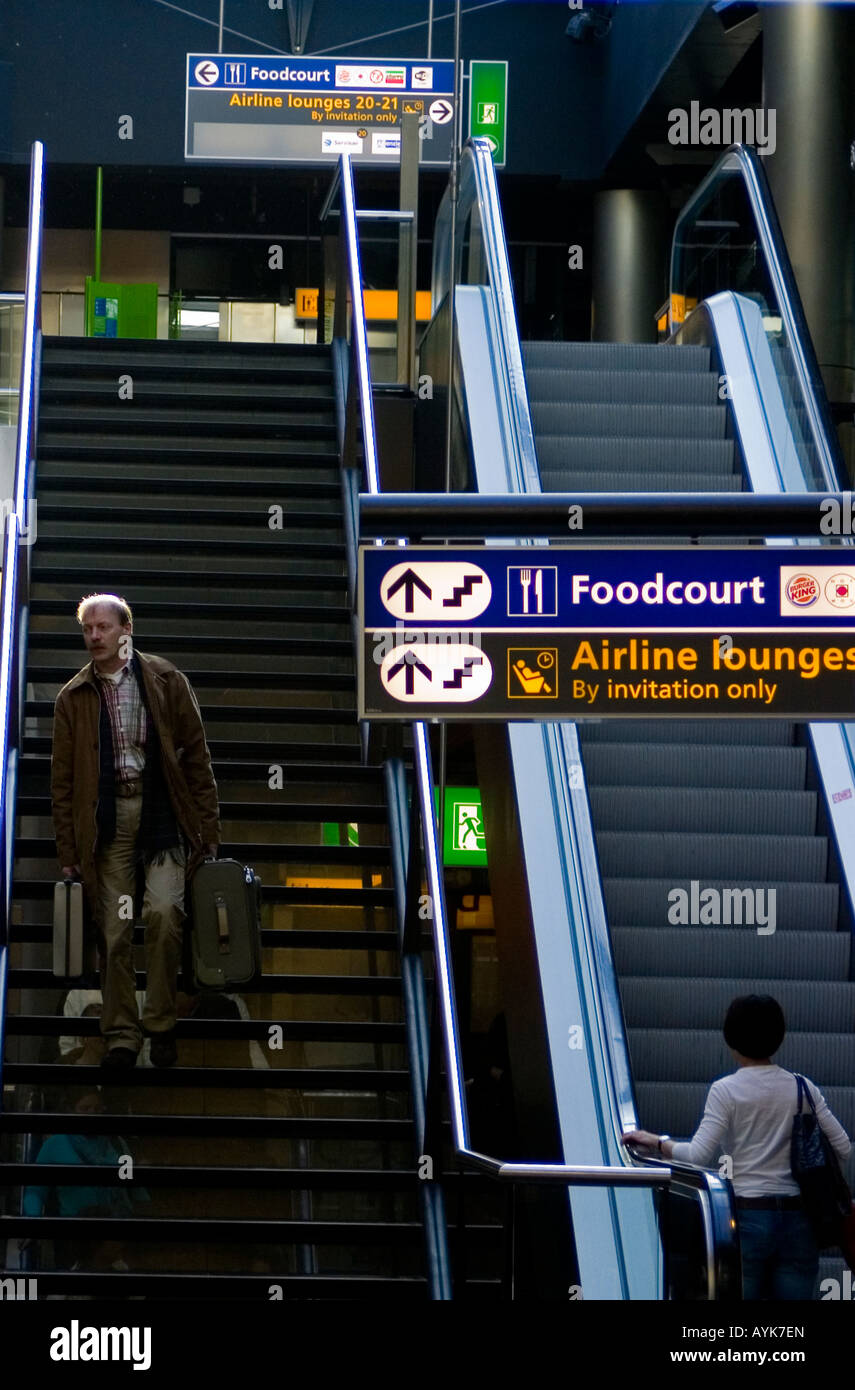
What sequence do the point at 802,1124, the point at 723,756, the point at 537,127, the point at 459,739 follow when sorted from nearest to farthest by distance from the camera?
the point at 802,1124
the point at 723,756
the point at 459,739
the point at 537,127

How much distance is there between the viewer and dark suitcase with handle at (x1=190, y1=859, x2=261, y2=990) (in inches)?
232

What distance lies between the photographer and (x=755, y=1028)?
462 cm

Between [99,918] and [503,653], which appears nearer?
[503,653]

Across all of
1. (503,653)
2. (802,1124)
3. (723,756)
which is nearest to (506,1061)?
(723,756)

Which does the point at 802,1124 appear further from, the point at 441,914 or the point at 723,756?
the point at 723,756

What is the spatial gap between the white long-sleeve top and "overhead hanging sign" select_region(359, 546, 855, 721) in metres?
0.98

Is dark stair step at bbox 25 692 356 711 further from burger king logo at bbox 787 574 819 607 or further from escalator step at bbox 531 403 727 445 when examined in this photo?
burger king logo at bbox 787 574 819 607

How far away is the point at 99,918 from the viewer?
609 cm

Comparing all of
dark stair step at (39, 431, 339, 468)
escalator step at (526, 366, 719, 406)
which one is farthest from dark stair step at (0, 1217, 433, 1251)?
dark stair step at (39, 431, 339, 468)

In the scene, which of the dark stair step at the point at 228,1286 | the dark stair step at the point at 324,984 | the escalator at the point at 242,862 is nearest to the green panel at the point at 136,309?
the escalator at the point at 242,862

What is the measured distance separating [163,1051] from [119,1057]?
245 millimetres

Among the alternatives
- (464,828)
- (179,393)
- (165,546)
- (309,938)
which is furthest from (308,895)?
(464,828)
